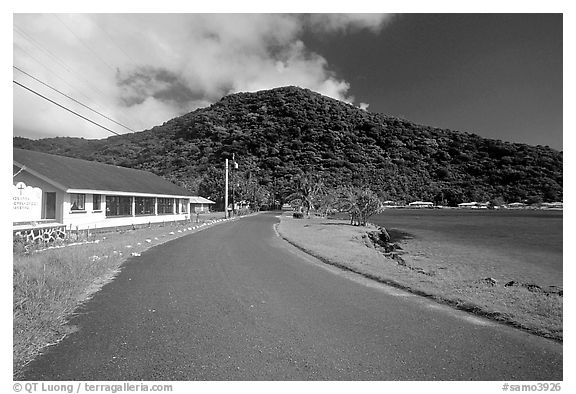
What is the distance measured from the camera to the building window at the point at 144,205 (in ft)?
82.1

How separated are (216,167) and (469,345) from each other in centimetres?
5904

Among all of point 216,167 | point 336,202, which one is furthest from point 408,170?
point 216,167

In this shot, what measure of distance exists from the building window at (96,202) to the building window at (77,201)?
77 cm

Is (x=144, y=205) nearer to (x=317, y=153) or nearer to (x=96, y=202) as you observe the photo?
(x=96, y=202)

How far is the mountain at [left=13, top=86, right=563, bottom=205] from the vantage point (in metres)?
40.2

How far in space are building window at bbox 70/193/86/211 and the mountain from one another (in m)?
7.54

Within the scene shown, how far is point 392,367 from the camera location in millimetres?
3537

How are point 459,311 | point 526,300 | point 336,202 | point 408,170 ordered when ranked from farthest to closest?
point 408,170
point 336,202
point 526,300
point 459,311

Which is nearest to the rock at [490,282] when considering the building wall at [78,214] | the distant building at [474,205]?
the building wall at [78,214]

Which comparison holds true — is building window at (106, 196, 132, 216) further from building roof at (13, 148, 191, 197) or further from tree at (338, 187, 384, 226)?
tree at (338, 187, 384, 226)

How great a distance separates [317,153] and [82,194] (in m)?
62.8

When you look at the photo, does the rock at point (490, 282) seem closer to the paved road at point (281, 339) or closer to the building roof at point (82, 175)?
the paved road at point (281, 339)

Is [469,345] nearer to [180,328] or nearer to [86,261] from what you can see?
[180,328]

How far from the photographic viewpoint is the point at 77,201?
18625mm
